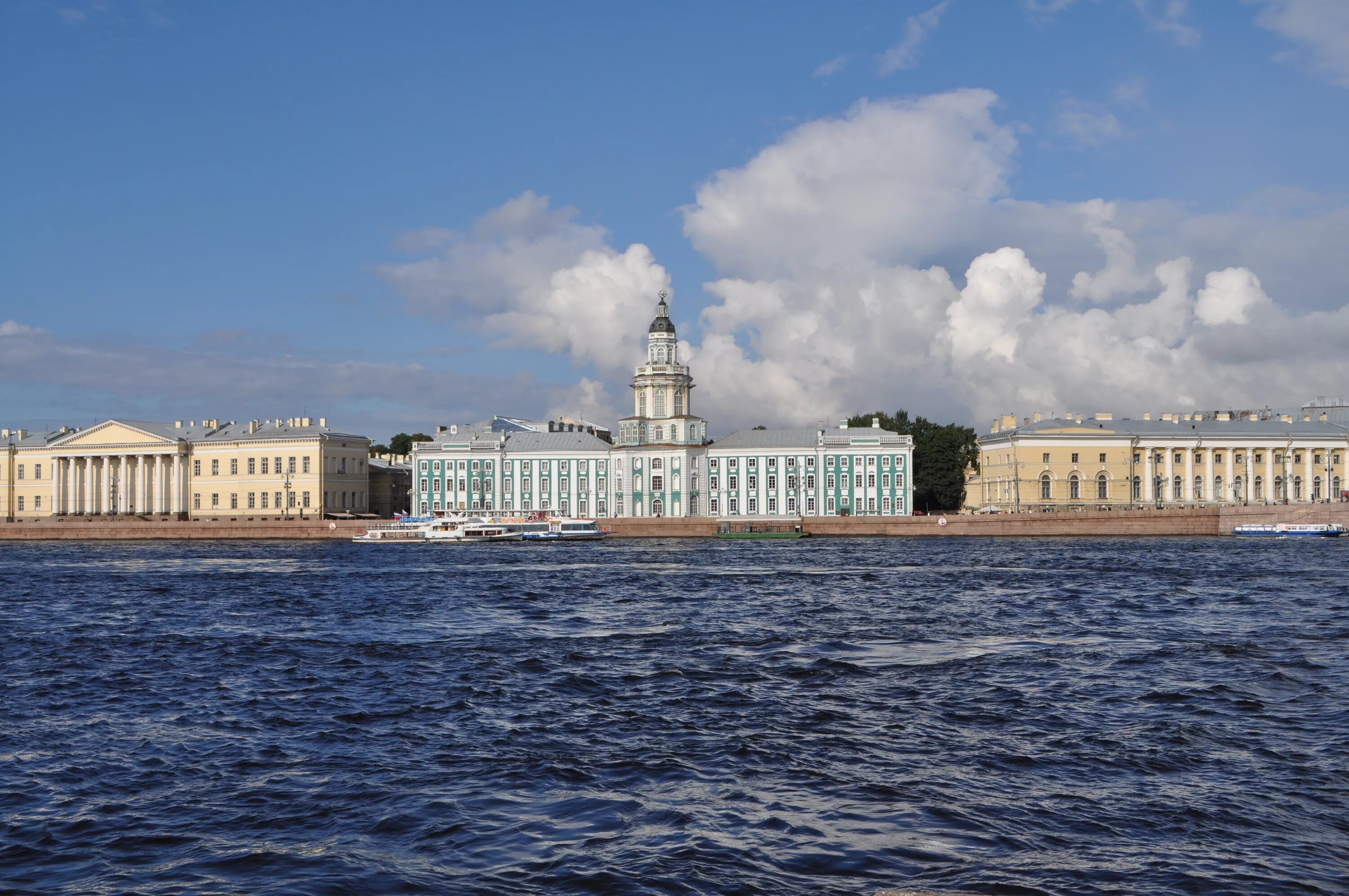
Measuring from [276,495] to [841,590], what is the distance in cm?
5412

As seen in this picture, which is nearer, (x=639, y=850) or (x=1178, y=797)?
(x=639, y=850)

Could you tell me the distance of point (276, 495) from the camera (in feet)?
242

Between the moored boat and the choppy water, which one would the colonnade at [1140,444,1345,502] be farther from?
the choppy water

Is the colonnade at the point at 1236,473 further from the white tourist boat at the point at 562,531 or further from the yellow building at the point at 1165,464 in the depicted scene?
the white tourist boat at the point at 562,531

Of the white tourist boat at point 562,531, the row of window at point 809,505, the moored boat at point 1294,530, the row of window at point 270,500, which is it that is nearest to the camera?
the moored boat at point 1294,530

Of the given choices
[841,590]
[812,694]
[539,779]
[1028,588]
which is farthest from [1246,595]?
[539,779]

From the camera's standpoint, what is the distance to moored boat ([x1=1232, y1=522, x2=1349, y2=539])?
56.9 meters

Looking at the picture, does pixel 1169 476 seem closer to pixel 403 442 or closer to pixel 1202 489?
pixel 1202 489

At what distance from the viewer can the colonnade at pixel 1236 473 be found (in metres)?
71.6

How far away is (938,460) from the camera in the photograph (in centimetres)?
7138

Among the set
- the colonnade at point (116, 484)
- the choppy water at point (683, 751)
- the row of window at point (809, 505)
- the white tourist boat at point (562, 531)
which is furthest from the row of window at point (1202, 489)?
the colonnade at point (116, 484)

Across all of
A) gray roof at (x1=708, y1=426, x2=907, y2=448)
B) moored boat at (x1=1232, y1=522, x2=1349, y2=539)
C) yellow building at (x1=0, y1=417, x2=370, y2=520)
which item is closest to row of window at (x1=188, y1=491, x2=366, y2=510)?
yellow building at (x1=0, y1=417, x2=370, y2=520)

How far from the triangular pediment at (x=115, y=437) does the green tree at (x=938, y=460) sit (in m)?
43.0

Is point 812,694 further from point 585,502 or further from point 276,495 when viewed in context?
point 276,495
